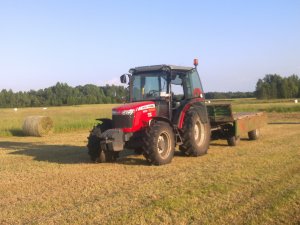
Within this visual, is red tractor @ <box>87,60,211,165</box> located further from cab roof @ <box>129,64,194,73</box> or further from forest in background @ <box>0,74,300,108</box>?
forest in background @ <box>0,74,300,108</box>

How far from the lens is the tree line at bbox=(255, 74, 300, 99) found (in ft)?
262

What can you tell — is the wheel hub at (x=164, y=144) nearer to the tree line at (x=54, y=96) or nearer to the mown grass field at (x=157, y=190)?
the mown grass field at (x=157, y=190)

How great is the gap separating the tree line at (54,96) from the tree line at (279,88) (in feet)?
101

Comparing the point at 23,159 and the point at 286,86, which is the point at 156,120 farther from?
the point at 286,86

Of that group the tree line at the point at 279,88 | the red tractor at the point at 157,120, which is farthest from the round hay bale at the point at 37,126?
the tree line at the point at 279,88

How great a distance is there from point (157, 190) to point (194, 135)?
11.5 feet

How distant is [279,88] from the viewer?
8250 cm

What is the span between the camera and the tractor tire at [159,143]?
8.38 metres

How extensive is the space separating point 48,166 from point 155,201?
4.17 meters

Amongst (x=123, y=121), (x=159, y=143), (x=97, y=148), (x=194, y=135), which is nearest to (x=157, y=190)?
(x=159, y=143)

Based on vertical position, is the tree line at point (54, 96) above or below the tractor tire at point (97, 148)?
above

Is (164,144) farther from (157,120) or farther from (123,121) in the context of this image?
(123,121)

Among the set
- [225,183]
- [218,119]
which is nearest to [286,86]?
[218,119]

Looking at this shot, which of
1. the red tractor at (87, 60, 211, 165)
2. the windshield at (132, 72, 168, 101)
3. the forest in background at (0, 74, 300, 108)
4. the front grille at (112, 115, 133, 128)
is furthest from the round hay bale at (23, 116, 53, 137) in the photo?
the forest in background at (0, 74, 300, 108)
